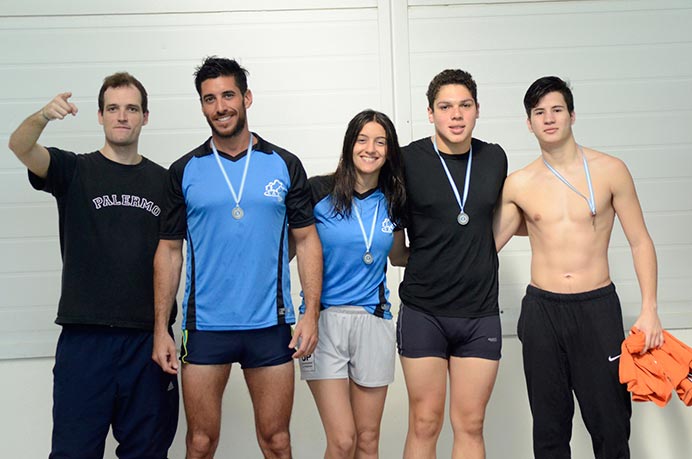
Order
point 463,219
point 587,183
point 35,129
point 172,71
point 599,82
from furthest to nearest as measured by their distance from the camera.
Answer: point 599,82, point 172,71, point 587,183, point 463,219, point 35,129

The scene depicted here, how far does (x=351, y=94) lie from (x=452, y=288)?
5.08 ft

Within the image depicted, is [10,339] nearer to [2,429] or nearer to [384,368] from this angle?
[2,429]

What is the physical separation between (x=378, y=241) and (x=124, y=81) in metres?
1.30

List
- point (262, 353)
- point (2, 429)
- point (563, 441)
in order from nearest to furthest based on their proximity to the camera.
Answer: point (262, 353) < point (563, 441) < point (2, 429)

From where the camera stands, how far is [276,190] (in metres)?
3.33

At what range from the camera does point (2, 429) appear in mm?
4445

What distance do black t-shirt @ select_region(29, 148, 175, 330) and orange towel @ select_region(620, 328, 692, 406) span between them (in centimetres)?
198

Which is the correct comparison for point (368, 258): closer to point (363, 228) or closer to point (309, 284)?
point (363, 228)

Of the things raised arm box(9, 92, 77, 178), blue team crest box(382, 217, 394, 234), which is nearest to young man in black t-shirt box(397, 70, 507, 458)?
blue team crest box(382, 217, 394, 234)

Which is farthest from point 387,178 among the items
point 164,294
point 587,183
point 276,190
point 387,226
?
point 164,294

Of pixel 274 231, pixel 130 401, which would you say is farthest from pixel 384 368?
pixel 130 401

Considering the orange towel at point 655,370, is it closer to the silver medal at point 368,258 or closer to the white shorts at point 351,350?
the white shorts at point 351,350

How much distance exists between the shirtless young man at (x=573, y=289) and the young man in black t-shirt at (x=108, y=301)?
1.60 m

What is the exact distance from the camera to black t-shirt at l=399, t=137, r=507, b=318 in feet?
11.2
